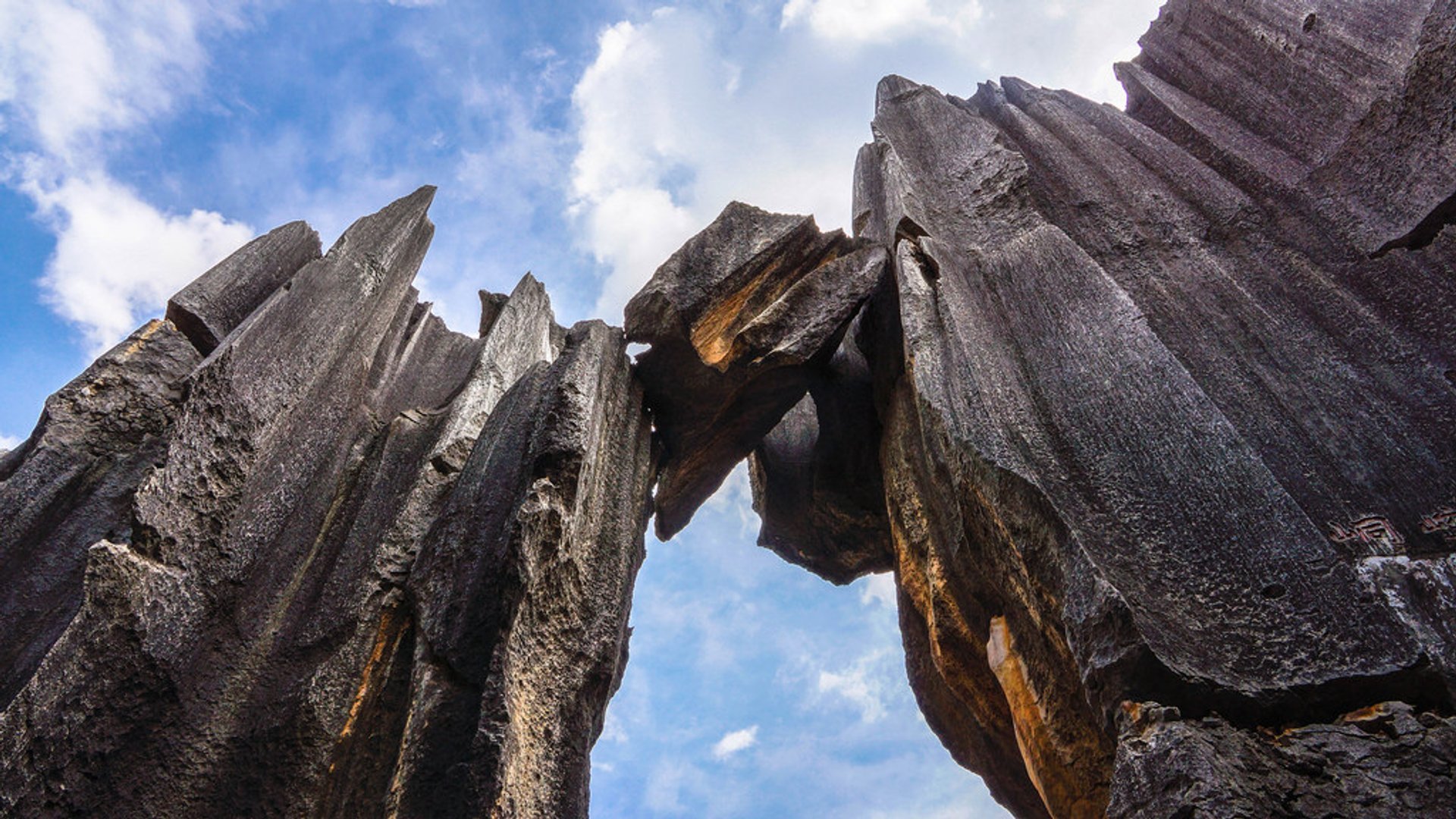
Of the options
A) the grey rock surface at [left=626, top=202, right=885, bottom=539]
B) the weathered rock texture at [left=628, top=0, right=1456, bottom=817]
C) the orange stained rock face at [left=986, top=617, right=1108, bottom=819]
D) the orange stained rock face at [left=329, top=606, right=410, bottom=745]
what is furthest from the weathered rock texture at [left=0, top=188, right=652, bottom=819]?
the orange stained rock face at [left=986, top=617, right=1108, bottom=819]

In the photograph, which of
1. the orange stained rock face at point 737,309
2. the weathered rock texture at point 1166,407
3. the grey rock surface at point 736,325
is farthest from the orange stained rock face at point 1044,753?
the orange stained rock face at point 737,309

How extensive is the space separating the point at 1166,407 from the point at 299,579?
22.4 ft

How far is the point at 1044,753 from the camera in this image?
17.8 feet

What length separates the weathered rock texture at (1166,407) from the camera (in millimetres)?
3789

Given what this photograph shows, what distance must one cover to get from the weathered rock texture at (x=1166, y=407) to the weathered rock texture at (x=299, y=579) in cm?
304

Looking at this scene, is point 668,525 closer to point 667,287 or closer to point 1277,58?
point 667,287

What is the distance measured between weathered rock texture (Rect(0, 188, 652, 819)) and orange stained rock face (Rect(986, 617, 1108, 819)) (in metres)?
3.19

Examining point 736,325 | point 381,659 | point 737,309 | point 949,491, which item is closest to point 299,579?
point 381,659

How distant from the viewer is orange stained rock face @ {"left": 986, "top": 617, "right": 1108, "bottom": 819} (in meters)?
5.15

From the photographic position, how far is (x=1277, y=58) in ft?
28.6

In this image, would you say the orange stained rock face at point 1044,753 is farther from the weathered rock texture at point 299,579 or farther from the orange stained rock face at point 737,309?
the orange stained rock face at point 737,309

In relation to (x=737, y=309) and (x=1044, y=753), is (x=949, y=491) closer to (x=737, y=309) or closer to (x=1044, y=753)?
(x=1044, y=753)

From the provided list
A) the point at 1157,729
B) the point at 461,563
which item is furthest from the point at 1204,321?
the point at 461,563

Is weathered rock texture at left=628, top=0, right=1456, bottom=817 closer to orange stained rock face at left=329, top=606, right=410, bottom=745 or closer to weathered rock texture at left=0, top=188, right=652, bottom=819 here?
weathered rock texture at left=0, top=188, right=652, bottom=819
